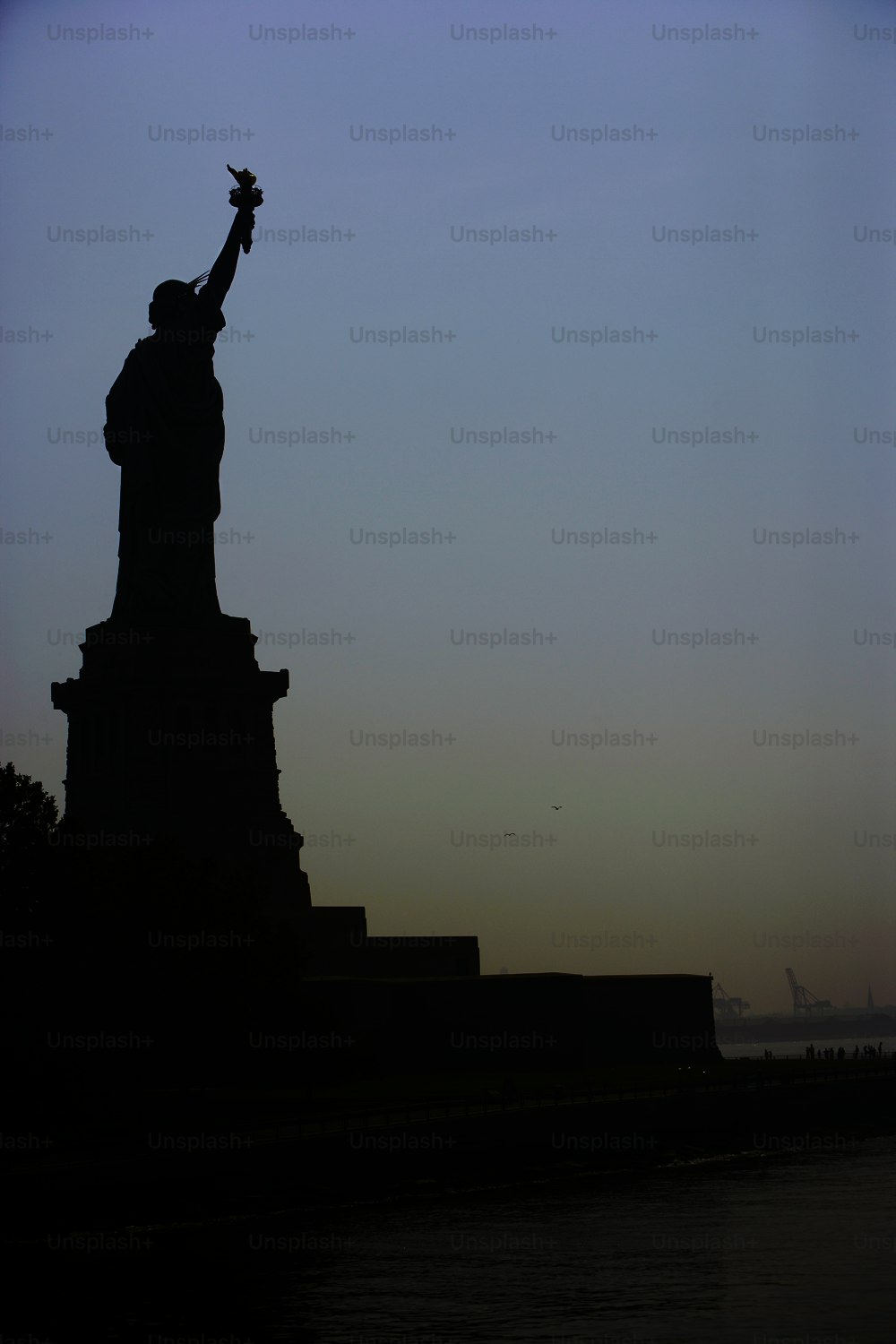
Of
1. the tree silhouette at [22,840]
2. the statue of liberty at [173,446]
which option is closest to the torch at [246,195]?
the statue of liberty at [173,446]

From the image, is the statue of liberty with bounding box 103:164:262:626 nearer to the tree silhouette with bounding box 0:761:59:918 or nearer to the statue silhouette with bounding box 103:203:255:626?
the statue silhouette with bounding box 103:203:255:626

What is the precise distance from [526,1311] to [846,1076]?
46845 mm

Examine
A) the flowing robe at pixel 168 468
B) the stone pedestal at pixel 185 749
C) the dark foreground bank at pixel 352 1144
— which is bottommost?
the dark foreground bank at pixel 352 1144

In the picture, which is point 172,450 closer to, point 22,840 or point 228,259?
point 228,259

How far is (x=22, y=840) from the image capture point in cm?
5581

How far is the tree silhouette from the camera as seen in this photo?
55.4 m

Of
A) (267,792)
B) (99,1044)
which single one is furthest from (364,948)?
(99,1044)

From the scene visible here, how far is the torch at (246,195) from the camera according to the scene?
Result: 7525 centimetres

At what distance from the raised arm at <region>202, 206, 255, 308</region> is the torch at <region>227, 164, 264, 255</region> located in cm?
15

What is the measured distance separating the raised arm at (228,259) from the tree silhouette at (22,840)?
2569 centimetres

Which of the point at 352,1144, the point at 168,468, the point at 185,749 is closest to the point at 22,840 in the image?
the point at 352,1144

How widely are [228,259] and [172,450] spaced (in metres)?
7.32

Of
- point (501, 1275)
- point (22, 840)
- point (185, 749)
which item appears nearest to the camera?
point (501, 1275)

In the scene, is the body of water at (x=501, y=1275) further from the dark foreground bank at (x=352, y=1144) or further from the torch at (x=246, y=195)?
the torch at (x=246, y=195)
